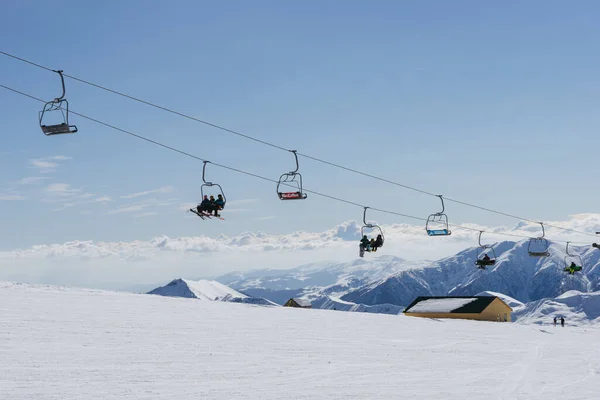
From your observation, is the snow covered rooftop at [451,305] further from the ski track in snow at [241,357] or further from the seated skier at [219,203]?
the seated skier at [219,203]

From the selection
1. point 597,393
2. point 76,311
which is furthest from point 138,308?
point 597,393

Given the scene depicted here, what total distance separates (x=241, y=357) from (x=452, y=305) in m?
62.7

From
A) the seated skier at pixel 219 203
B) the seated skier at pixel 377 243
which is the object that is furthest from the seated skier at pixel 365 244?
Answer: the seated skier at pixel 219 203

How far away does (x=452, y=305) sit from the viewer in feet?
275

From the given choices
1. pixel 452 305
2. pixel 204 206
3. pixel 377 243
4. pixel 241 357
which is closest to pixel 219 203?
pixel 204 206

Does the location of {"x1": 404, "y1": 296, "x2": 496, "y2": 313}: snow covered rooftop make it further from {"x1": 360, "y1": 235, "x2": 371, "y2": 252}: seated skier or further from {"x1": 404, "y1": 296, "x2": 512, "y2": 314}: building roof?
{"x1": 360, "y1": 235, "x2": 371, "y2": 252}: seated skier

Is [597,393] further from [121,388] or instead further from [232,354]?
[121,388]

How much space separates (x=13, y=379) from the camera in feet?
60.6

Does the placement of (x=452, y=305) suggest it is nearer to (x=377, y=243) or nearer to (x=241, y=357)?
(x=377, y=243)

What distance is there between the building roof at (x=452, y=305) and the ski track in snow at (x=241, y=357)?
131 feet

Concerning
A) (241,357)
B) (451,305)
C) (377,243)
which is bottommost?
(241,357)

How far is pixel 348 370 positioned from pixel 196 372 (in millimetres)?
5503

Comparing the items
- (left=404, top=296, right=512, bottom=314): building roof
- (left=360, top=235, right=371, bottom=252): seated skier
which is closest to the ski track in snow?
(left=360, top=235, right=371, bottom=252): seated skier

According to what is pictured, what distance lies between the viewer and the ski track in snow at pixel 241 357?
64.2 ft
